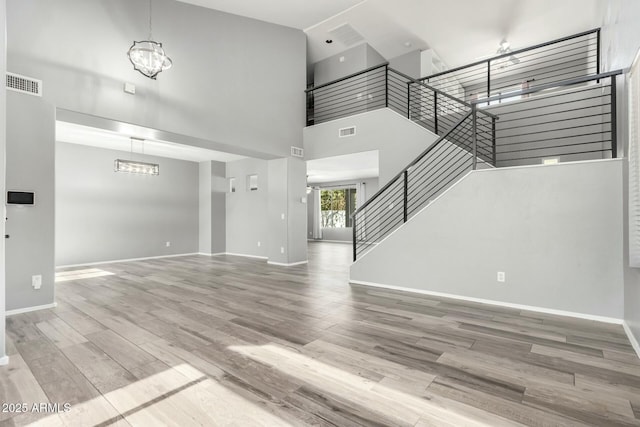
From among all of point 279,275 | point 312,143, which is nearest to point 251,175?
point 312,143

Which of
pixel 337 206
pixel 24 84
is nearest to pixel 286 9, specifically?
pixel 24 84

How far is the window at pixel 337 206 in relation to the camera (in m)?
13.5

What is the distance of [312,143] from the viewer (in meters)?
7.33

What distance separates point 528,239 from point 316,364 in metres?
3.09

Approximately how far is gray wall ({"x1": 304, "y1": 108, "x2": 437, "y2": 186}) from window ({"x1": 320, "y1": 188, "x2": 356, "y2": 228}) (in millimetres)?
6614

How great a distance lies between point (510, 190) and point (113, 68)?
5815 mm

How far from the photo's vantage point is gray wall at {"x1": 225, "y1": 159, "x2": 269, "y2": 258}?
877 centimetres

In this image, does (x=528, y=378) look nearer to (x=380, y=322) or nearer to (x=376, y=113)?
(x=380, y=322)

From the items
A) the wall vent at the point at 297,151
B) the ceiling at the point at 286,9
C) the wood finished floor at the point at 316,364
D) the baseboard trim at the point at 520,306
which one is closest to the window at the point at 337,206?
the wall vent at the point at 297,151

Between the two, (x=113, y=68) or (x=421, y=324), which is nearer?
(x=421, y=324)

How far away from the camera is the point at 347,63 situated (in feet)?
28.2

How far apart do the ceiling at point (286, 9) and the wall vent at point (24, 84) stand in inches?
→ 115

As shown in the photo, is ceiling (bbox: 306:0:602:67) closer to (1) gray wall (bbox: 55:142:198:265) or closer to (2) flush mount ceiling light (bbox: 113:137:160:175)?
(2) flush mount ceiling light (bbox: 113:137:160:175)

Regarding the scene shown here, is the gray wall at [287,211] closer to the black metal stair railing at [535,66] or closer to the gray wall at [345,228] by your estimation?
the black metal stair railing at [535,66]
